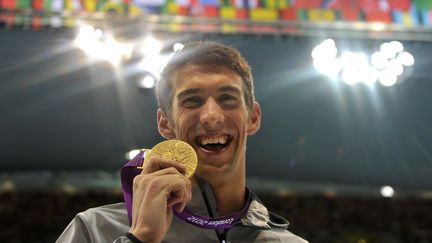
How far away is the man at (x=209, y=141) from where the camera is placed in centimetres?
140

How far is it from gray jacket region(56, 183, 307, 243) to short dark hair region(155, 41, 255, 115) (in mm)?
291

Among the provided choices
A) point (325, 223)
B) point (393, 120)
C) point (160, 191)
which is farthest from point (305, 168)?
point (160, 191)

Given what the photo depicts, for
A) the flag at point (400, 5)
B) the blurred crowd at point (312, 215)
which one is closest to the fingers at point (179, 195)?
the flag at point (400, 5)

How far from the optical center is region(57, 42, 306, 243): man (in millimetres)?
1402

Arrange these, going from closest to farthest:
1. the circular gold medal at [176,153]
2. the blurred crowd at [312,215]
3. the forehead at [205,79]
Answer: the circular gold medal at [176,153] < the forehead at [205,79] < the blurred crowd at [312,215]

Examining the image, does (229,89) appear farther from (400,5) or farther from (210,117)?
(400,5)

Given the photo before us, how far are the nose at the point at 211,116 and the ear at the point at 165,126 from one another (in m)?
0.14

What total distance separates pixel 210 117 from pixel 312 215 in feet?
Answer: 25.9

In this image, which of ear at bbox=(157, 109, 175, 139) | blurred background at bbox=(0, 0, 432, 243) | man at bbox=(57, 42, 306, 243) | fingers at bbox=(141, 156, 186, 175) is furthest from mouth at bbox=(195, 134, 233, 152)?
blurred background at bbox=(0, 0, 432, 243)

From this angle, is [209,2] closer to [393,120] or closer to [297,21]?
[297,21]

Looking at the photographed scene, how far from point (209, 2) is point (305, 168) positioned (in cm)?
347

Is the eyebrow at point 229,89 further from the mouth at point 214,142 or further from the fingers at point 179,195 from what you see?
the fingers at point 179,195

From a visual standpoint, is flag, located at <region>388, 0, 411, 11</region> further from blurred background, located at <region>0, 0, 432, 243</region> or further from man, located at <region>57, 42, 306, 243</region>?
man, located at <region>57, 42, 306, 243</region>

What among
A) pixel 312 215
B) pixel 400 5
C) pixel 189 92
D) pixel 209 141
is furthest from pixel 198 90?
pixel 312 215
